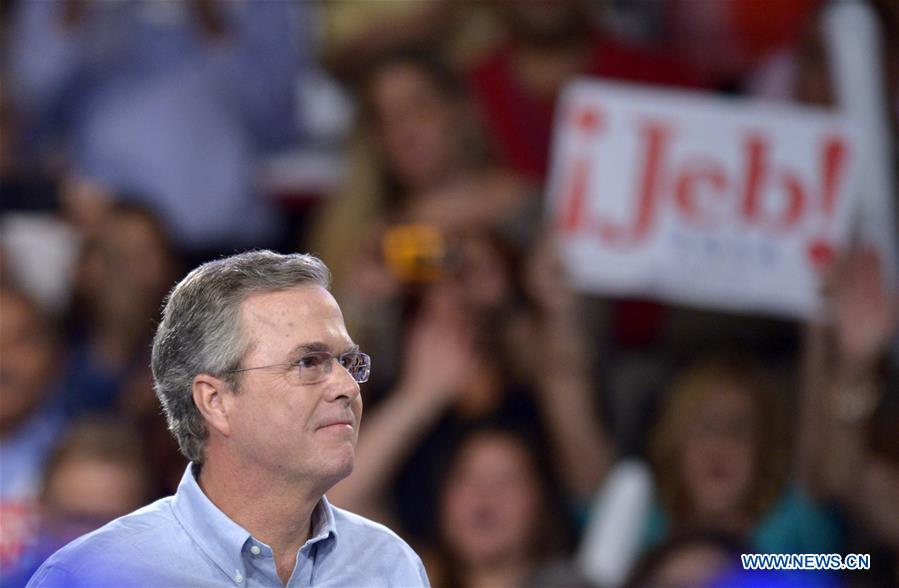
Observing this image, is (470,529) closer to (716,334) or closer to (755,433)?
(755,433)

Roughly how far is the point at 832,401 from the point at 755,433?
27 cm

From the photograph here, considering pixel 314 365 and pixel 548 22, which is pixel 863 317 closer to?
pixel 548 22

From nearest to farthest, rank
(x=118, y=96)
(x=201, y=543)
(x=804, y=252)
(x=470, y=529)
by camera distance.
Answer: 1. (x=201, y=543)
2. (x=470, y=529)
3. (x=804, y=252)
4. (x=118, y=96)

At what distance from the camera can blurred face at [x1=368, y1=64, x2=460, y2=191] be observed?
179 inches

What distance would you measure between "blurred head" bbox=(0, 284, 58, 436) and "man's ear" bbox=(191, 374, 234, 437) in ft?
7.82

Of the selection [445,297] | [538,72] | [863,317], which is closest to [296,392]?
[445,297]

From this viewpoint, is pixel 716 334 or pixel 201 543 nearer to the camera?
pixel 201 543

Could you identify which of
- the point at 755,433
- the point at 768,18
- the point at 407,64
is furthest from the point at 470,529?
the point at 768,18

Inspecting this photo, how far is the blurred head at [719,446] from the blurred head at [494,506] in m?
0.32

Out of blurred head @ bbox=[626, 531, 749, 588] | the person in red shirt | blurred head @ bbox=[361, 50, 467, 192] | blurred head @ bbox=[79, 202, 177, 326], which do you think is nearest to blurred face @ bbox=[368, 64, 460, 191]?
blurred head @ bbox=[361, 50, 467, 192]

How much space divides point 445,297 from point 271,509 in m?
2.35

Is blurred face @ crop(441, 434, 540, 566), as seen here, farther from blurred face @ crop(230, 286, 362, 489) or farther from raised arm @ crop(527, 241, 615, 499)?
blurred face @ crop(230, 286, 362, 489)

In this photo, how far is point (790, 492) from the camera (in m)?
3.90

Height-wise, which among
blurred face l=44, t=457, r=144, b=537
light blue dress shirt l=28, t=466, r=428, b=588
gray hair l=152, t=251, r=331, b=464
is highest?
gray hair l=152, t=251, r=331, b=464
